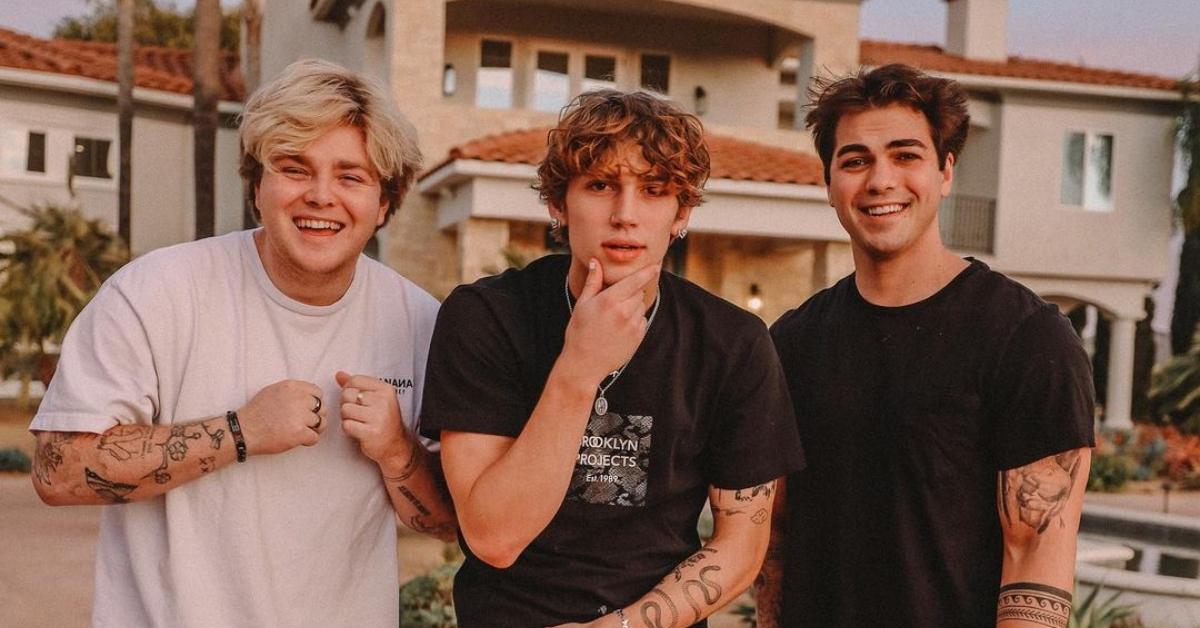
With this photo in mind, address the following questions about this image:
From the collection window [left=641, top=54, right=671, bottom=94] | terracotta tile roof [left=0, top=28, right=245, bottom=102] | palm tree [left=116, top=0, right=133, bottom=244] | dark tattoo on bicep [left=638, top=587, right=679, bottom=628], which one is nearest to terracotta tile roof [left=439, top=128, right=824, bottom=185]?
window [left=641, top=54, right=671, bottom=94]

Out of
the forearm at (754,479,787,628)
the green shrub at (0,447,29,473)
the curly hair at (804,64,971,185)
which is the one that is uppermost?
the curly hair at (804,64,971,185)

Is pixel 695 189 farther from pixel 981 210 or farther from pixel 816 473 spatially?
pixel 981 210

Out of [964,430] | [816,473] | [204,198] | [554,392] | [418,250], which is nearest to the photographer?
[554,392]

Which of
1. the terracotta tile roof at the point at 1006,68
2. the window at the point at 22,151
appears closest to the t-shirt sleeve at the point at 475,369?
the terracotta tile roof at the point at 1006,68

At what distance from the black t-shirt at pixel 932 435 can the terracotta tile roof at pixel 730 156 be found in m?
11.3

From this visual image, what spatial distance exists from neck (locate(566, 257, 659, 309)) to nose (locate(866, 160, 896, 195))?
65cm

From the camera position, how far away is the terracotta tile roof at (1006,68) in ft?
71.6

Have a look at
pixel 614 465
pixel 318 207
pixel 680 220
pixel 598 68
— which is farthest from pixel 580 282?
pixel 598 68

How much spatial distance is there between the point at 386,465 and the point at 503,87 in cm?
1599

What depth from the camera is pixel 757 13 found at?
17.4m

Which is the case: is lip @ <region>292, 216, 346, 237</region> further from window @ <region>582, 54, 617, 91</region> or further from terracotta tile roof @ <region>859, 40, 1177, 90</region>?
terracotta tile roof @ <region>859, 40, 1177, 90</region>

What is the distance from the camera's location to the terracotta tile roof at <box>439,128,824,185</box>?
14.6 m

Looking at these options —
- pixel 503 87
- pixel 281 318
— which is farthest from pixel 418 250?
pixel 281 318

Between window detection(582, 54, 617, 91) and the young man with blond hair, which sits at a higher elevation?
window detection(582, 54, 617, 91)
